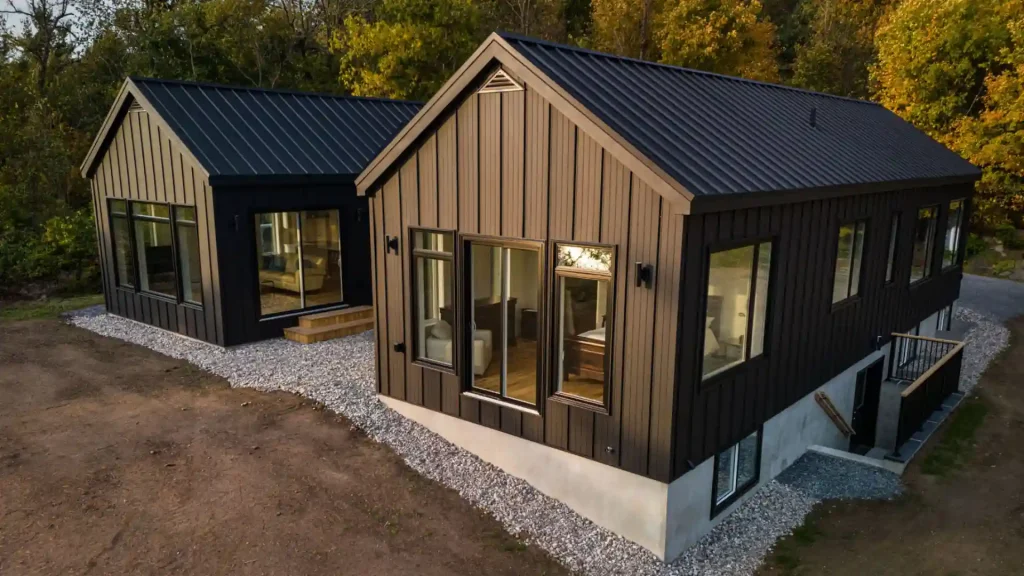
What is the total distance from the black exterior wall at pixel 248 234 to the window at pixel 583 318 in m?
6.55

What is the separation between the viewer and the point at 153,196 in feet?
38.8

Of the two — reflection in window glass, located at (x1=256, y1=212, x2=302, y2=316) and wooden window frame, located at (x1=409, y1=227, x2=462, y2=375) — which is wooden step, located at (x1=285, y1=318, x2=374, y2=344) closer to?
reflection in window glass, located at (x1=256, y1=212, x2=302, y2=316)

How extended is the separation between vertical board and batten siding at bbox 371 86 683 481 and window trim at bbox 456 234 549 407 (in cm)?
6

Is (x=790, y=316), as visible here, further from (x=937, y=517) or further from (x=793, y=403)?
(x=937, y=517)

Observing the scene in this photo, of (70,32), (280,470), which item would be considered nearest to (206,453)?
(280,470)

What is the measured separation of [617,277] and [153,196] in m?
9.23

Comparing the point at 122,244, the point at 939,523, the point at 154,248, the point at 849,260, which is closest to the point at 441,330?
the point at 849,260

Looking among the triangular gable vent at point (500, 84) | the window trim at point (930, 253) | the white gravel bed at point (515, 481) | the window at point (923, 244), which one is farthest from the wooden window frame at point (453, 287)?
the window trim at point (930, 253)

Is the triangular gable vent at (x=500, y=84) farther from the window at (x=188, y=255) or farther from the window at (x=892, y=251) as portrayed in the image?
the window at (x=892, y=251)

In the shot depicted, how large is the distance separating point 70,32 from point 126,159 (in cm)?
1650

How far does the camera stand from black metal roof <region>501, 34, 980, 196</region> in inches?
243

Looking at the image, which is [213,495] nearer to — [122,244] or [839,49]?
[122,244]

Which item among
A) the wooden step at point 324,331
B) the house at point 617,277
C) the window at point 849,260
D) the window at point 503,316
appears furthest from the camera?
the wooden step at point 324,331

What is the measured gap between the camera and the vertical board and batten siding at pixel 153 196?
11.0 meters
